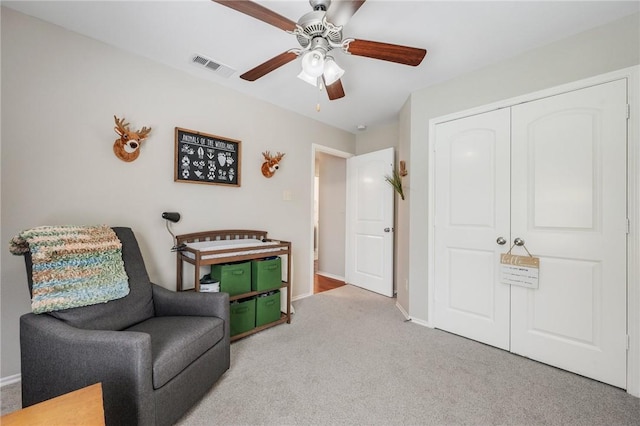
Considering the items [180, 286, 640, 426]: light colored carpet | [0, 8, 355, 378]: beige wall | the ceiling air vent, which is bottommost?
[180, 286, 640, 426]: light colored carpet

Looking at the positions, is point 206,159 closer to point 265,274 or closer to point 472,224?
point 265,274

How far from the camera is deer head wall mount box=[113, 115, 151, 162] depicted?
1.95 metres

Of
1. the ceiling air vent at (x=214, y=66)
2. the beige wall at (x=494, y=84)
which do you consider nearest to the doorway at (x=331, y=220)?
the beige wall at (x=494, y=84)

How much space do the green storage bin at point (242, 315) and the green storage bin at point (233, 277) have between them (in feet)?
0.33

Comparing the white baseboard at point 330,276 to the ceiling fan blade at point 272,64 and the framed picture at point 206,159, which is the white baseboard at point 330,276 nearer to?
the framed picture at point 206,159

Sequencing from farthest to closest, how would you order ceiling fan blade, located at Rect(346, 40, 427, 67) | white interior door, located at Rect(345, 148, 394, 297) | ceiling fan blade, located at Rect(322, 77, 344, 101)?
1. white interior door, located at Rect(345, 148, 394, 297)
2. ceiling fan blade, located at Rect(322, 77, 344, 101)
3. ceiling fan blade, located at Rect(346, 40, 427, 67)

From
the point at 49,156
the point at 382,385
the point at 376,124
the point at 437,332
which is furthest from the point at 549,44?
the point at 49,156

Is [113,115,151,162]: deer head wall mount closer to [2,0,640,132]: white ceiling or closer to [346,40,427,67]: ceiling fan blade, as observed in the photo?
[2,0,640,132]: white ceiling

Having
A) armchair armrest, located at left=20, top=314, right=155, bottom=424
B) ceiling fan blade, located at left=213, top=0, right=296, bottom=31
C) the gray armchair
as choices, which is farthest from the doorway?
armchair armrest, located at left=20, top=314, right=155, bottom=424

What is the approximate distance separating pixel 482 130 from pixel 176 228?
287 centimetres

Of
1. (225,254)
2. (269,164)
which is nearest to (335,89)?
(269,164)

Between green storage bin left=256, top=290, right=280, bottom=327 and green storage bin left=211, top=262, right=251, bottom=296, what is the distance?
18 cm

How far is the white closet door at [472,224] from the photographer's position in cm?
217

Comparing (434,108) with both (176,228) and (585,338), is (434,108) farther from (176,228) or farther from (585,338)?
(176,228)
